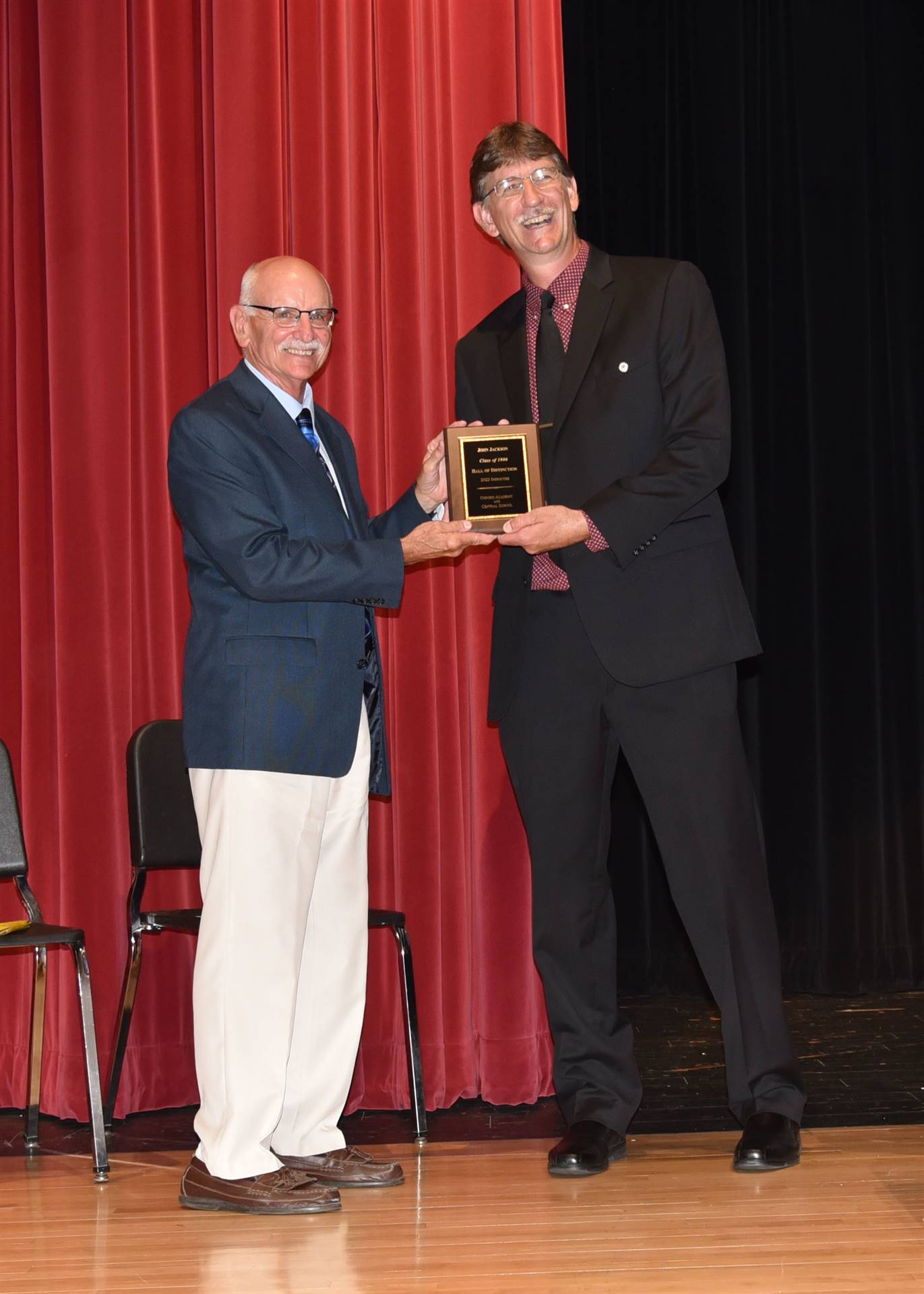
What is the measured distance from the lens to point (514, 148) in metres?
3.22

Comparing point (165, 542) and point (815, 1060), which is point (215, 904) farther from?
point (815, 1060)

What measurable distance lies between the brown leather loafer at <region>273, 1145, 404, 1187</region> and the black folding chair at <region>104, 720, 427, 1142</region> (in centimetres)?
48

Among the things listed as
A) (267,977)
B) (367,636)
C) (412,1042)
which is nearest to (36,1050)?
(412,1042)

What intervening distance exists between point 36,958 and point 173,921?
433 mm

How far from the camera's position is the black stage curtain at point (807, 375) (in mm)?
5320

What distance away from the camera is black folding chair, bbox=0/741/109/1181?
3.32m

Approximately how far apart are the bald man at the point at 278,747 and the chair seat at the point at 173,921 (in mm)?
532

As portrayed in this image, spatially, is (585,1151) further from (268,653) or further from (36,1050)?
(36,1050)

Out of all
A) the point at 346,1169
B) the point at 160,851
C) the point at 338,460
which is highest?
the point at 338,460

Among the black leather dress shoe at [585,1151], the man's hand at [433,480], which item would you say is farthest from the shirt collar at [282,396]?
the black leather dress shoe at [585,1151]

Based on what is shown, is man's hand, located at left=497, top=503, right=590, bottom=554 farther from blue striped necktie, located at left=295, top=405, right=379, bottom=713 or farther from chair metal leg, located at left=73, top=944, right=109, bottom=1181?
chair metal leg, located at left=73, top=944, right=109, bottom=1181

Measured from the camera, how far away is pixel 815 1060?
419 cm

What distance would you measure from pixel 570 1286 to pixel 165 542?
2.47 meters

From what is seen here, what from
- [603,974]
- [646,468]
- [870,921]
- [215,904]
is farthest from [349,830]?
[870,921]
